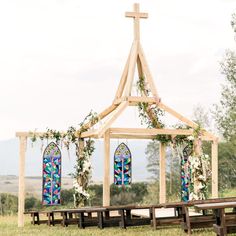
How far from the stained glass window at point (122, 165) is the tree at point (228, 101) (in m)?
8.94

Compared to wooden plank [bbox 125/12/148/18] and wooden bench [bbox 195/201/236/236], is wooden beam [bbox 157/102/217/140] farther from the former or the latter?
wooden bench [bbox 195/201/236/236]

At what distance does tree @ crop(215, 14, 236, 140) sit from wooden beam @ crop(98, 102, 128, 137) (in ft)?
36.0

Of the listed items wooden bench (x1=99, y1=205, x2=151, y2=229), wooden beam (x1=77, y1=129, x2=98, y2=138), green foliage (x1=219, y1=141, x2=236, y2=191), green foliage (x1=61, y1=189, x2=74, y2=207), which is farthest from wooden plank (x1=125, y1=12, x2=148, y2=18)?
green foliage (x1=219, y1=141, x2=236, y2=191)

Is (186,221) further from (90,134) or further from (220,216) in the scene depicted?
(90,134)

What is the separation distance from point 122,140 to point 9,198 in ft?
43.2

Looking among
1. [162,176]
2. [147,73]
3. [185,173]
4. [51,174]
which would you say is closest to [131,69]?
[147,73]

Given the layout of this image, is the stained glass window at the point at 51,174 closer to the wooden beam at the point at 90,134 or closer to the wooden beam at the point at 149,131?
the wooden beam at the point at 90,134

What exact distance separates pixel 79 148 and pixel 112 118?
5.87 ft

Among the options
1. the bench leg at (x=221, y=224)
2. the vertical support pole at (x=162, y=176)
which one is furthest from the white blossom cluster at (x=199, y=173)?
the bench leg at (x=221, y=224)

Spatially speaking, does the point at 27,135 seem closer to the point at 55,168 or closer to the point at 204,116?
the point at 55,168

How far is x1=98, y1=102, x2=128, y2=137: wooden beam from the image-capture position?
12747mm

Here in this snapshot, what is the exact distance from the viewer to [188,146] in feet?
50.1

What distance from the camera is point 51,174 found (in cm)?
1438

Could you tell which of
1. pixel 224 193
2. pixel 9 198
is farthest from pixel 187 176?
pixel 9 198
